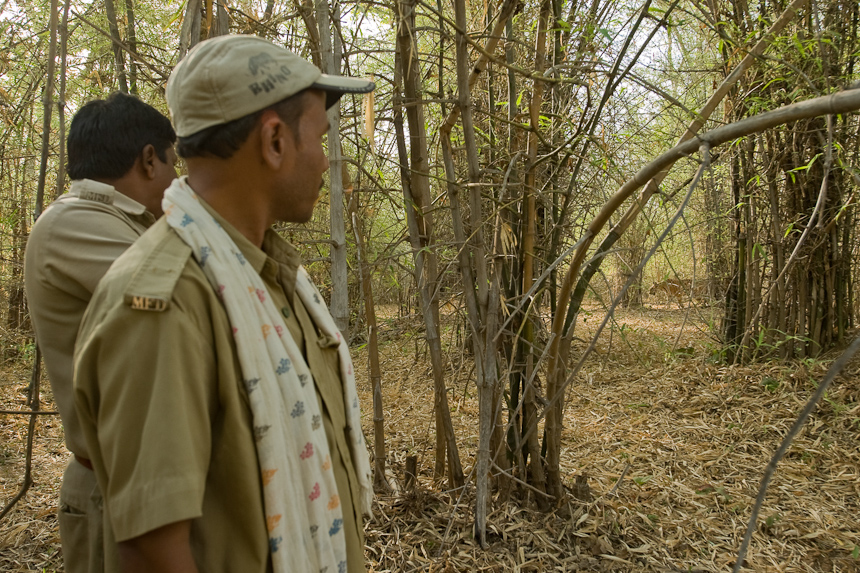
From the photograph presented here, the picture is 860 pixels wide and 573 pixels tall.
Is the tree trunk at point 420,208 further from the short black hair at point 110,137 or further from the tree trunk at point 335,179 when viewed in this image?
the short black hair at point 110,137

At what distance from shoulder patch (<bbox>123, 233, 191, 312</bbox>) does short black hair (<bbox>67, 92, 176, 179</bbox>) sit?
28.7 inches

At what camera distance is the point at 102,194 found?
1.27 m

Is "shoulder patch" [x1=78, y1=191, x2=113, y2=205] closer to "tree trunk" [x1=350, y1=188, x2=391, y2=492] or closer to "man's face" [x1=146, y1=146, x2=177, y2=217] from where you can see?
"man's face" [x1=146, y1=146, x2=177, y2=217]

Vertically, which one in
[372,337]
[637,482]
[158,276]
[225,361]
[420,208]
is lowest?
[637,482]

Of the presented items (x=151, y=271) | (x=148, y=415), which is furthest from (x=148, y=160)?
(x=148, y=415)

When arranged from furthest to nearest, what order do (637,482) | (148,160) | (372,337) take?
1. (637,482)
2. (372,337)
3. (148,160)

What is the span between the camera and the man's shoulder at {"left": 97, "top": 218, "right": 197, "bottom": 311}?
0.67m

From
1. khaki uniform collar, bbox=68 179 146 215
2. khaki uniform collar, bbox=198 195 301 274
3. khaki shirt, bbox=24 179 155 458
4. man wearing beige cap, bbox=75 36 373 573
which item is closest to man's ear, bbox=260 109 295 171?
man wearing beige cap, bbox=75 36 373 573

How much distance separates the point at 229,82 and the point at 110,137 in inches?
27.3

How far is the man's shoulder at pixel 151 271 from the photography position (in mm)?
668

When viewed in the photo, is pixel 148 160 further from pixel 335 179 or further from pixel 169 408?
pixel 169 408

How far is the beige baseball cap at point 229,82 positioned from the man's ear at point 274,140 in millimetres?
22

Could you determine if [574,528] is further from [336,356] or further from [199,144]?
[199,144]

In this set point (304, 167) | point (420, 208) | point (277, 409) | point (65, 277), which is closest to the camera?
point (277, 409)
